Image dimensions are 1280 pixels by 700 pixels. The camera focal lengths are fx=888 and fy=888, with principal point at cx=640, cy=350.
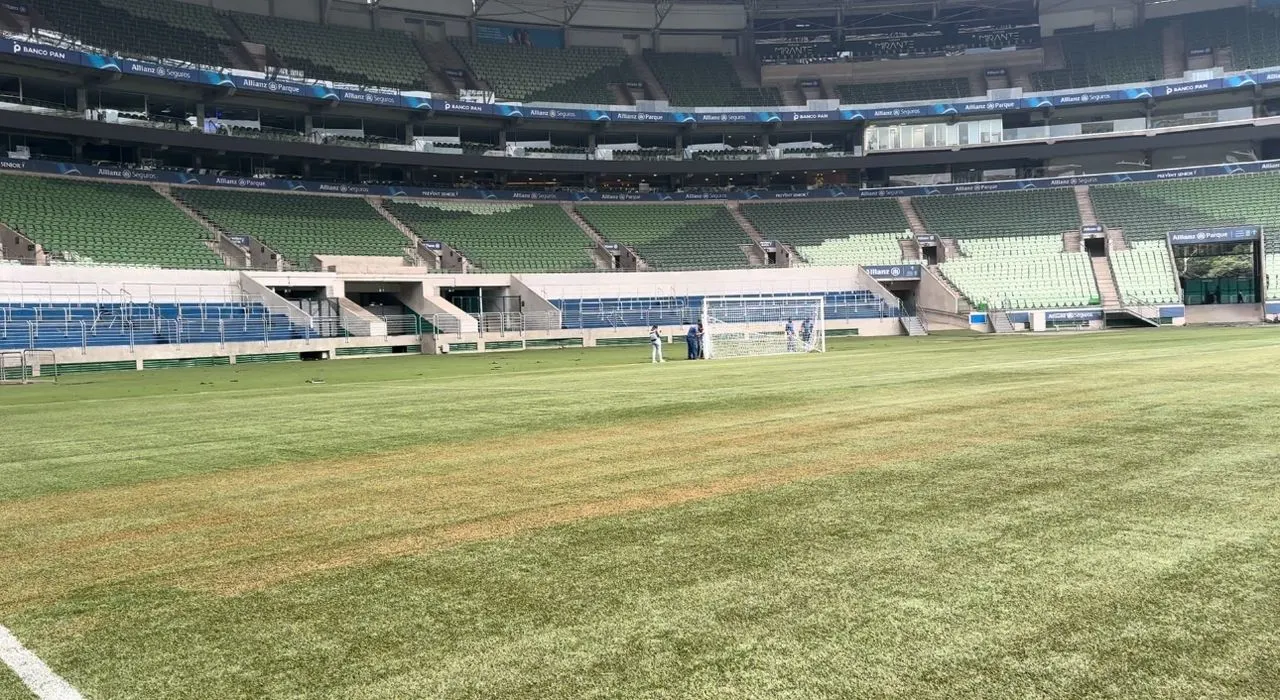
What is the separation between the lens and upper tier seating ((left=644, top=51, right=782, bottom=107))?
214ft

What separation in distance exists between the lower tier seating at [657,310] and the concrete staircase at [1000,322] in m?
Result: 5.58

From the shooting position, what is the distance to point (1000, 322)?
163 ft

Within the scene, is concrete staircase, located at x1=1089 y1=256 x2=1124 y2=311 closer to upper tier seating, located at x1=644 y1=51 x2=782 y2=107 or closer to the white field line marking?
upper tier seating, located at x1=644 y1=51 x2=782 y2=107

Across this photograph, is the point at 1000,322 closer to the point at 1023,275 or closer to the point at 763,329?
the point at 1023,275

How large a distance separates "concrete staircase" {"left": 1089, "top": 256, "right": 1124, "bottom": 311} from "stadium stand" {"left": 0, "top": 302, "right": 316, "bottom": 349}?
1674 inches

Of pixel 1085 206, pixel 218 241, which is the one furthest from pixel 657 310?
pixel 1085 206

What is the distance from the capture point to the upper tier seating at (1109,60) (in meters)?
62.4

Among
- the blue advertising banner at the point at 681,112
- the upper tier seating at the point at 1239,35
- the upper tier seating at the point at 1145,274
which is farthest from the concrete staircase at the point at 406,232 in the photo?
the upper tier seating at the point at 1239,35

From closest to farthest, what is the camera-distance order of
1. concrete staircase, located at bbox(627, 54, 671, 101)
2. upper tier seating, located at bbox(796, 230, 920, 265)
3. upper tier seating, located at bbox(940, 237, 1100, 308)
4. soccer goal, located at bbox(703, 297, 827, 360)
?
soccer goal, located at bbox(703, 297, 827, 360), upper tier seating, located at bbox(940, 237, 1100, 308), upper tier seating, located at bbox(796, 230, 920, 265), concrete staircase, located at bbox(627, 54, 671, 101)

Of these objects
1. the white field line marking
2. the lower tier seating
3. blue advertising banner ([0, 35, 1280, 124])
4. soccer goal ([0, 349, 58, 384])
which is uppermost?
blue advertising banner ([0, 35, 1280, 124])

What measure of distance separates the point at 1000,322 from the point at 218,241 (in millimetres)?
42319

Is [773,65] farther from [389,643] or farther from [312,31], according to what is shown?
[389,643]

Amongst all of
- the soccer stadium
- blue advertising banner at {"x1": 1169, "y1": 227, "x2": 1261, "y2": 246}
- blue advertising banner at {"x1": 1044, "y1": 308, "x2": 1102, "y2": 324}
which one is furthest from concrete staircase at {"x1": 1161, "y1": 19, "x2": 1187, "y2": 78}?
blue advertising banner at {"x1": 1044, "y1": 308, "x2": 1102, "y2": 324}

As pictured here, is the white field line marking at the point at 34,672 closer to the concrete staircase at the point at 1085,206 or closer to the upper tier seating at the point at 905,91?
the concrete staircase at the point at 1085,206
